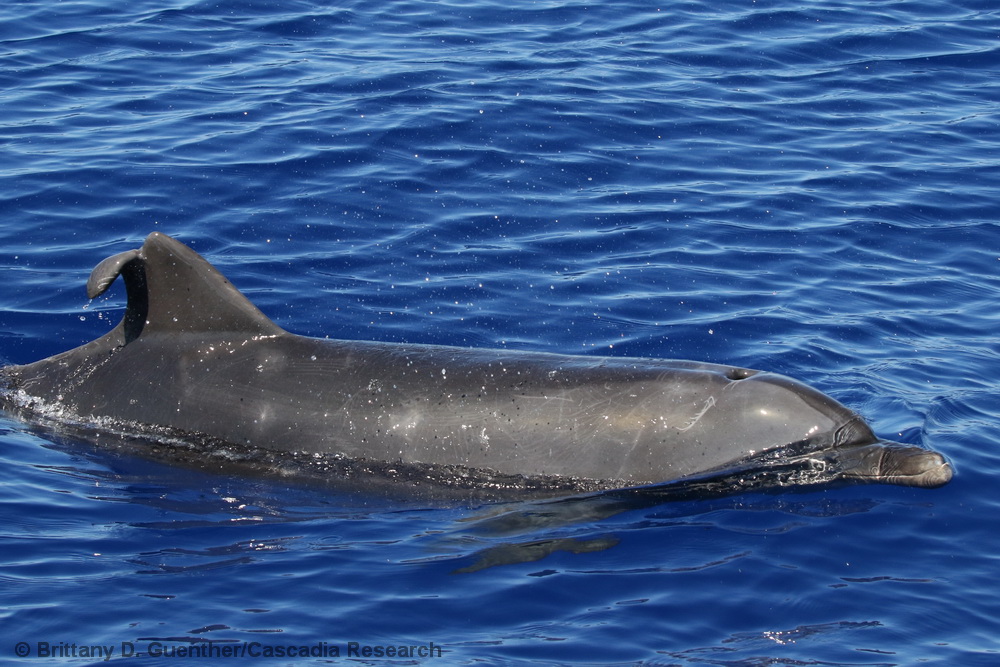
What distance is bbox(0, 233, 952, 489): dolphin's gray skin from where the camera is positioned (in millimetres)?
10195

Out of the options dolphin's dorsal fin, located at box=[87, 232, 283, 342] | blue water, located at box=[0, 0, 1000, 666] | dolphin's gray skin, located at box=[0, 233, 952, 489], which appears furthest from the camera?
dolphin's dorsal fin, located at box=[87, 232, 283, 342]

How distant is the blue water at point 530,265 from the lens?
8.67 m

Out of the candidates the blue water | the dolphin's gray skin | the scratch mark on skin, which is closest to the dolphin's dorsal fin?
the dolphin's gray skin

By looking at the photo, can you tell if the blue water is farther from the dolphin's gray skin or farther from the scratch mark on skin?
the scratch mark on skin

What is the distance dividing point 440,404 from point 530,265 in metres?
5.39

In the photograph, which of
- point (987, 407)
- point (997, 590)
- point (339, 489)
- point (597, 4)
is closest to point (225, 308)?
point (339, 489)

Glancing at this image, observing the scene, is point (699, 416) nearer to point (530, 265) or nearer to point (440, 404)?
point (440, 404)

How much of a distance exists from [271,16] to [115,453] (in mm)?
15273

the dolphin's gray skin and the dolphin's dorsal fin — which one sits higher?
the dolphin's dorsal fin

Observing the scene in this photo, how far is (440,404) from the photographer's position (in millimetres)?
10602

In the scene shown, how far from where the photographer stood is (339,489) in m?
10.4

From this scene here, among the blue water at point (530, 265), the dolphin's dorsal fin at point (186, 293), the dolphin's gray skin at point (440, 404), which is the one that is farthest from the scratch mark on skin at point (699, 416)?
the dolphin's dorsal fin at point (186, 293)

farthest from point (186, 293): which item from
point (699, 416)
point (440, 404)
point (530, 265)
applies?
point (530, 265)

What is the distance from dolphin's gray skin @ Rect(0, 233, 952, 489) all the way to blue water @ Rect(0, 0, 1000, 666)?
0.37 meters
